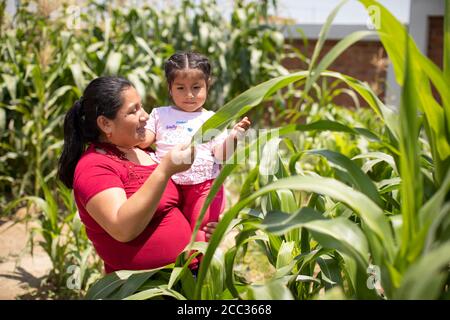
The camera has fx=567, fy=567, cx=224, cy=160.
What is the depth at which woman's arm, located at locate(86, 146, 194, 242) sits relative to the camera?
120 centimetres

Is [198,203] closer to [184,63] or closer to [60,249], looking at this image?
[184,63]

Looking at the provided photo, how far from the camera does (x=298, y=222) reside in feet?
3.06

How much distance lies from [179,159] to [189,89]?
0.49 m

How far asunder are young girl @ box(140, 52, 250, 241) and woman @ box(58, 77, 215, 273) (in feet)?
0.26

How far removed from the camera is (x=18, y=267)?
9.79 feet

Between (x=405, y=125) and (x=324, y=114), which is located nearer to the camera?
(x=405, y=125)

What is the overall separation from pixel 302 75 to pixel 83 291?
1.98m

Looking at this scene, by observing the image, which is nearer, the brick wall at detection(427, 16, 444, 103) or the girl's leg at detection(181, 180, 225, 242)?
the girl's leg at detection(181, 180, 225, 242)

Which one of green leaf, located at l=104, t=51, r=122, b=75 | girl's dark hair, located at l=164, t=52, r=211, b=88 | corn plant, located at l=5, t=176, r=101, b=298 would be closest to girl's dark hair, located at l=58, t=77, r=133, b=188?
girl's dark hair, located at l=164, t=52, r=211, b=88

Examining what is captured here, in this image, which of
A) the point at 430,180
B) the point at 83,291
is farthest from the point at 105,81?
the point at 83,291

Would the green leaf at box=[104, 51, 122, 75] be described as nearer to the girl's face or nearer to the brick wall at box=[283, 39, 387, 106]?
the girl's face

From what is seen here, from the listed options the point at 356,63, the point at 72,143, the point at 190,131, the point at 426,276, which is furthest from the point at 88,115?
the point at 356,63

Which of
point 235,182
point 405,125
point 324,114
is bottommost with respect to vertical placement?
point 235,182
